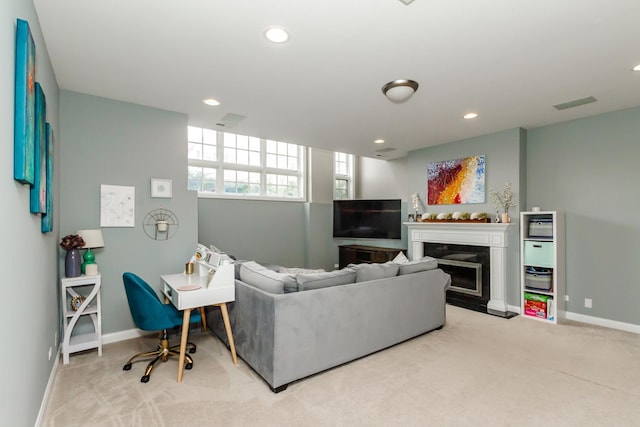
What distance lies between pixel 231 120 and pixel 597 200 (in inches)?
191

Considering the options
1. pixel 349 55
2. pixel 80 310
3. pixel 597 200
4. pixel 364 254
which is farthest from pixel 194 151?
pixel 597 200

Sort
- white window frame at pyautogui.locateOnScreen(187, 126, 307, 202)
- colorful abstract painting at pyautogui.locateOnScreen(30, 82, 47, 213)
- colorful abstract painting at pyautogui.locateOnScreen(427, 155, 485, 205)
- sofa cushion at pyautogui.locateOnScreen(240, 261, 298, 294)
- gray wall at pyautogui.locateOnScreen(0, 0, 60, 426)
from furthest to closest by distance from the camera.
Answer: white window frame at pyautogui.locateOnScreen(187, 126, 307, 202) → colorful abstract painting at pyautogui.locateOnScreen(427, 155, 485, 205) → sofa cushion at pyautogui.locateOnScreen(240, 261, 298, 294) → colorful abstract painting at pyautogui.locateOnScreen(30, 82, 47, 213) → gray wall at pyautogui.locateOnScreen(0, 0, 60, 426)

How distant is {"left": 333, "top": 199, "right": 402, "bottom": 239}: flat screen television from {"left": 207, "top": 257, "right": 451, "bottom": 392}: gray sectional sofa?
2.76 m

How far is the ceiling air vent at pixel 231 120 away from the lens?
4039mm

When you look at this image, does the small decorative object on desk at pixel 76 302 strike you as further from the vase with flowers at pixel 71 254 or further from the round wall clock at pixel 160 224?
the round wall clock at pixel 160 224

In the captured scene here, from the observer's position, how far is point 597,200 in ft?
13.4

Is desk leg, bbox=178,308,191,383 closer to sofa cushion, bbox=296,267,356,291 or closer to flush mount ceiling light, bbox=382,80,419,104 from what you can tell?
sofa cushion, bbox=296,267,356,291

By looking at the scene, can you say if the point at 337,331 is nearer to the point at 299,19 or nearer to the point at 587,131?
the point at 299,19

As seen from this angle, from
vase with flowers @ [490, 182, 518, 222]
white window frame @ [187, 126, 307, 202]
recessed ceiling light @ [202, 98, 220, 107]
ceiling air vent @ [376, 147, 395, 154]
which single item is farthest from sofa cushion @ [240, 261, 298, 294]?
ceiling air vent @ [376, 147, 395, 154]

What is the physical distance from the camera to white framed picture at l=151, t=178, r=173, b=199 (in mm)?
3645

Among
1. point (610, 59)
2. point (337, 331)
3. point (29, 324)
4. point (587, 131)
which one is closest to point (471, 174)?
point (587, 131)

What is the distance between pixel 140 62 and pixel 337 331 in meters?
2.83

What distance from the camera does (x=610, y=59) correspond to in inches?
102

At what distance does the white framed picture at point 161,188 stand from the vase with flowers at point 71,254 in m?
0.89
